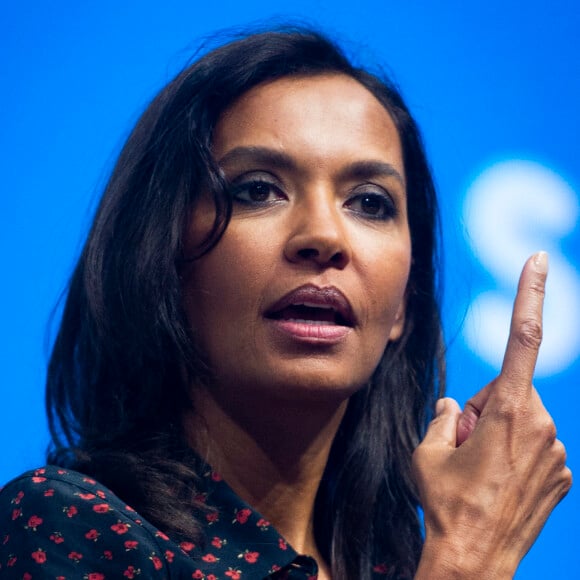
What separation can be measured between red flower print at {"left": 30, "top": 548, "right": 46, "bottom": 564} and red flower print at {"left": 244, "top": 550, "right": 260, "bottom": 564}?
0.28 m

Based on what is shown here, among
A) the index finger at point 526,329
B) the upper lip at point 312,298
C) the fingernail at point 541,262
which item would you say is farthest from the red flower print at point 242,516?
the fingernail at point 541,262

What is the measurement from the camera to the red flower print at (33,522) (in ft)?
4.19

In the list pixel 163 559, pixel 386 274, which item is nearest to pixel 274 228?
pixel 386 274

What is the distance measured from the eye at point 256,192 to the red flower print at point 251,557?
1.50ft

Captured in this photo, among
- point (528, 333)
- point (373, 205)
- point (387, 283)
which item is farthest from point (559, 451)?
point (373, 205)

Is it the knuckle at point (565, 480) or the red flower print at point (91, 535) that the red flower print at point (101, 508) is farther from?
the knuckle at point (565, 480)

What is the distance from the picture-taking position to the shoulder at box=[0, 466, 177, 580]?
4.14 feet

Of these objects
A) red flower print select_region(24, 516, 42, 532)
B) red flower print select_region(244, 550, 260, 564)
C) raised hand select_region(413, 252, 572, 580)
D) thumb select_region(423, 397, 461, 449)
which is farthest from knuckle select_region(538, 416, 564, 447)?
red flower print select_region(24, 516, 42, 532)

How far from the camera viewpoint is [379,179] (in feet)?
5.44

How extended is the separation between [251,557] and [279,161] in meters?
0.52

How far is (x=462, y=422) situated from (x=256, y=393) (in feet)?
0.88

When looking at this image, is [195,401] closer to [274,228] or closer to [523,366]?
[274,228]

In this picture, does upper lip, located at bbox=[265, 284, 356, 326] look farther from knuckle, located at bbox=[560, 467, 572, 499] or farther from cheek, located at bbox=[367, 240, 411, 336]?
knuckle, located at bbox=[560, 467, 572, 499]

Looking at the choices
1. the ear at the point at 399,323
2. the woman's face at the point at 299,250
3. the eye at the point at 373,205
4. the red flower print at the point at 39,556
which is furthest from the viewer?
the ear at the point at 399,323
